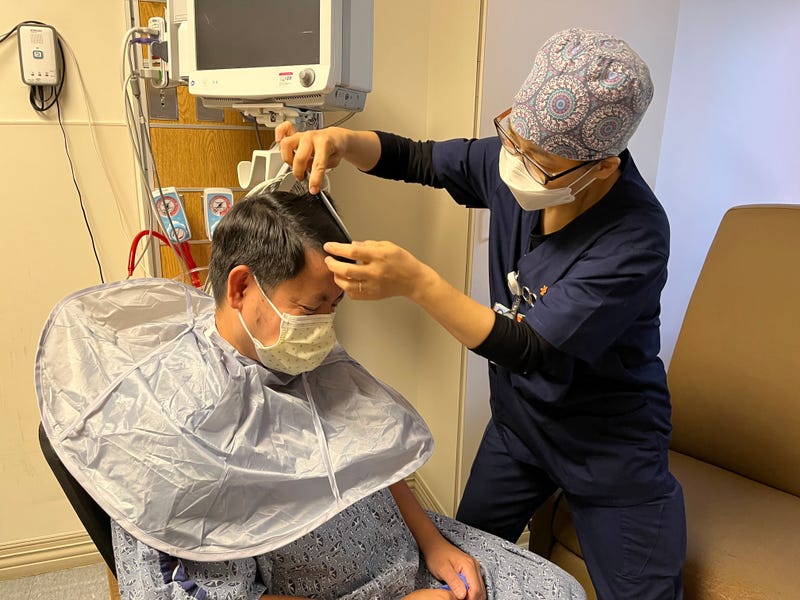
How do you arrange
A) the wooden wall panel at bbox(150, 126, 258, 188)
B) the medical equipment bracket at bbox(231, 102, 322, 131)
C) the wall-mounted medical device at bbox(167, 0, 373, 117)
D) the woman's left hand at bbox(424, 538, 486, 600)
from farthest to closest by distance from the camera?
the wooden wall panel at bbox(150, 126, 258, 188) → the medical equipment bracket at bbox(231, 102, 322, 131) → the wall-mounted medical device at bbox(167, 0, 373, 117) → the woman's left hand at bbox(424, 538, 486, 600)

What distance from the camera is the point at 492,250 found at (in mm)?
1343

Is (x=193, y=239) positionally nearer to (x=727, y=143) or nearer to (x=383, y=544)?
(x=383, y=544)

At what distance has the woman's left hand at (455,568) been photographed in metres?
1.10

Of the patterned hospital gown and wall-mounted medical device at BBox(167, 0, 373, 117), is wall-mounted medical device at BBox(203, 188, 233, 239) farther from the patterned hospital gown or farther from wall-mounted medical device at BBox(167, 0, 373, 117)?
the patterned hospital gown

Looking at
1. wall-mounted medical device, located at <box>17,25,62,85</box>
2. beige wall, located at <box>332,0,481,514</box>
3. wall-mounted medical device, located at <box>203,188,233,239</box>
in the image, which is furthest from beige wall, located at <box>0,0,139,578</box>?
beige wall, located at <box>332,0,481,514</box>

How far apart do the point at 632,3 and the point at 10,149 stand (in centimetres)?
184

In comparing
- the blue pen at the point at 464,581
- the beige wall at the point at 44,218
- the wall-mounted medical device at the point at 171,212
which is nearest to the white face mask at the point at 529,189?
the blue pen at the point at 464,581

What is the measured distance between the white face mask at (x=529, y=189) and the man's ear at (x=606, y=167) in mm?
12

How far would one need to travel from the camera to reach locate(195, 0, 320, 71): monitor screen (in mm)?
1435

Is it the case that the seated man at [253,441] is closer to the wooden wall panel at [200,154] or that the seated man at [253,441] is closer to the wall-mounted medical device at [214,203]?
the wall-mounted medical device at [214,203]

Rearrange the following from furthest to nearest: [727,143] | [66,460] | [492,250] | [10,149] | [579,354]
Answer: [727,143]
[10,149]
[492,250]
[579,354]
[66,460]

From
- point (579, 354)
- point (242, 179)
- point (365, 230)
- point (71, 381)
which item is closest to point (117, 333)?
point (71, 381)

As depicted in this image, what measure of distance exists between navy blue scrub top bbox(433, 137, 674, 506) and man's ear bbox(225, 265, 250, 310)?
491mm

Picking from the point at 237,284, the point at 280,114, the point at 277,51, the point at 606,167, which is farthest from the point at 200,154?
the point at 606,167
